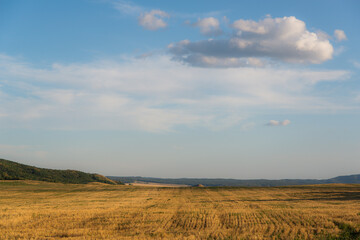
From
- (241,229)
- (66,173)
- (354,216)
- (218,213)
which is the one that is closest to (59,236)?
(241,229)

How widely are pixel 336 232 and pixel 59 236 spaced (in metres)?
19.0

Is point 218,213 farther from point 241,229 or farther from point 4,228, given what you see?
point 4,228

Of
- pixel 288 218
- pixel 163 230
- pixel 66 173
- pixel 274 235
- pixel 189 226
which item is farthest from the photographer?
pixel 66 173

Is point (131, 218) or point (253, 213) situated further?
point (253, 213)

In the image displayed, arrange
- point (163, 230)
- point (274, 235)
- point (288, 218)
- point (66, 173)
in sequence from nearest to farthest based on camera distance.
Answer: point (274, 235) → point (163, 230) → point (288, 218) → point (66, 173)

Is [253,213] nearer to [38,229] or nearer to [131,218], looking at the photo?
[131,218]

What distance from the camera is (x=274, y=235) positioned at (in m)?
24.1

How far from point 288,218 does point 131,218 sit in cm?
1392

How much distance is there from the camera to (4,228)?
27.6 m

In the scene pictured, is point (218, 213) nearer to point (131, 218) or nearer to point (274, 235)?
point (131, 218)

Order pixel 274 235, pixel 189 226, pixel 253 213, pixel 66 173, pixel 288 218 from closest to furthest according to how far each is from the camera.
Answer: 1. pixel 274 235
2. pixel 189 226
3. pixel 288 218
4. pixel 253 213
5. pixel 66 173

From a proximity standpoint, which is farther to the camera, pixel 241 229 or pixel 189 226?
pixel 189 226

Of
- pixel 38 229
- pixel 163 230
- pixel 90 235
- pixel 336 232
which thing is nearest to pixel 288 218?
→ pixel 336 232

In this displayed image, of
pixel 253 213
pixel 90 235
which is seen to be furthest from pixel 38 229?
pixel 253 213
